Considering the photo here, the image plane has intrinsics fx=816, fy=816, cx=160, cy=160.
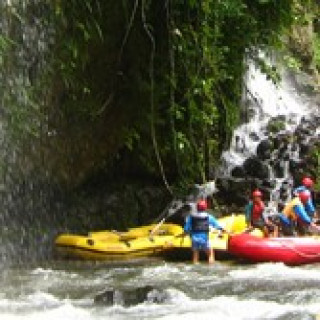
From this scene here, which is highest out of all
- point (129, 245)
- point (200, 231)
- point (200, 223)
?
point (200, 223)

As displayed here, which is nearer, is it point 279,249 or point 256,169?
point 279,249

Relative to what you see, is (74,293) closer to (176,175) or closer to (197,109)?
(197,109)

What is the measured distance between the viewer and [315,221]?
11.7 m

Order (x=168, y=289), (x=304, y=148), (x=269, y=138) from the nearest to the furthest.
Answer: (x=168, y=289), (x=304, y=148), (x=269, y=138)

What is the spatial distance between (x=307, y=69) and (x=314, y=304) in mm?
10279

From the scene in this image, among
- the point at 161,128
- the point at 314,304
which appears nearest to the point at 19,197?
the point at 161,128

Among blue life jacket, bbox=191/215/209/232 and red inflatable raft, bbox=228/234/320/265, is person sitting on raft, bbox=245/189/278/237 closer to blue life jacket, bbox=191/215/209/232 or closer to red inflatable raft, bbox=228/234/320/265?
blue life jacket, bbox=191/215/209/232

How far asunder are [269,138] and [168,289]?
723 centimetres

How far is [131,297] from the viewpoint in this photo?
8.15 m

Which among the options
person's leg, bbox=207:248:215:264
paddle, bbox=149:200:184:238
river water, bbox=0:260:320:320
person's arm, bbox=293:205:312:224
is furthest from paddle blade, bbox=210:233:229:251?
paddle, bbox=149:200:184:238

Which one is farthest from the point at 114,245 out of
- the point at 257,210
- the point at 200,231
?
the point at 257,210

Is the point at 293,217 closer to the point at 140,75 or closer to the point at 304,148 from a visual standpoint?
the point at 140,75

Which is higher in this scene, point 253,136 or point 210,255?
point 253,136

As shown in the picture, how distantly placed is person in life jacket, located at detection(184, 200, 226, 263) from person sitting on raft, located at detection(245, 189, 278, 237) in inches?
28.7
